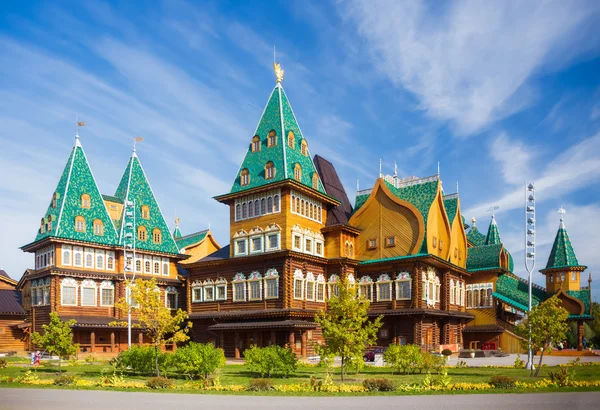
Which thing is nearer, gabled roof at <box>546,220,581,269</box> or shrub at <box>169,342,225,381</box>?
shrub at <box>169,342,225,381</box>

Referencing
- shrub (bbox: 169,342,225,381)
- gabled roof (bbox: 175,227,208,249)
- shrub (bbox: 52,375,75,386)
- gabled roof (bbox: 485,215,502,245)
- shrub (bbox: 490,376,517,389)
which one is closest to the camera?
shrub (bbox: 490,376,517,389)

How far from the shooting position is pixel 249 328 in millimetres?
42531

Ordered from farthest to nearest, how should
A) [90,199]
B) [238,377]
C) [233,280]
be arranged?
[90,199]
[233,280]
[238,377]

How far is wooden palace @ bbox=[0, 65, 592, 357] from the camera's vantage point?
44.4m

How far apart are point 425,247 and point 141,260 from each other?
25099 mm

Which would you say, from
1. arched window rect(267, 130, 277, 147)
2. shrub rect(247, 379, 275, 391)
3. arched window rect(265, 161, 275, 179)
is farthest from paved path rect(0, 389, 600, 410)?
arched window rect(267, 130, 277, 147)

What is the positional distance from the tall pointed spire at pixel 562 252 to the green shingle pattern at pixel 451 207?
40.6ft

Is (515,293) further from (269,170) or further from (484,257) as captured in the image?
(269,170)

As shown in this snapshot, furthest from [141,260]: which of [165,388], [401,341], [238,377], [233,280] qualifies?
[165,388]

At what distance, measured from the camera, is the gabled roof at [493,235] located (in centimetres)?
6700

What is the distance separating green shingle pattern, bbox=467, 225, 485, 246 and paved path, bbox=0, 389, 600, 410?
4891 centimetres

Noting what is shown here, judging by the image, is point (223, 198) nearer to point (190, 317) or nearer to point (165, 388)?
point (190, 317)

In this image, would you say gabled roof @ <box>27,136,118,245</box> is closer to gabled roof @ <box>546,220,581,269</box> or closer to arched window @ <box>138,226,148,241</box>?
arched window @ <box>138,226,148,241</box>

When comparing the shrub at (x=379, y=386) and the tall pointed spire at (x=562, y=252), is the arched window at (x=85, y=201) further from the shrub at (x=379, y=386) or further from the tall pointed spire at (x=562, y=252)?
the tall pointed spire at (x=562, y=252)
